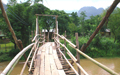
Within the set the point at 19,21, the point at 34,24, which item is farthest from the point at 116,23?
the point at 19,21

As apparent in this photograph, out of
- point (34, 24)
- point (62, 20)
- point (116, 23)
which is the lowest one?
point (34, 24)

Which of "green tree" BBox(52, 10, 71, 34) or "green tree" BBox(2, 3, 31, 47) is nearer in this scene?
"green tree" BBox(2, 3, 31, 47)

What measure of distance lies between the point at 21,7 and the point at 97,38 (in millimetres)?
8944

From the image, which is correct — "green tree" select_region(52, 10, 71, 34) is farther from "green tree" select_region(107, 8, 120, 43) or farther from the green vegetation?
"green tree" select_region(107, 8, 120, 43)

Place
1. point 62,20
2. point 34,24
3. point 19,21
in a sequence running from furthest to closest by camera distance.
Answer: point 62,20, point 34,24, point 19,21

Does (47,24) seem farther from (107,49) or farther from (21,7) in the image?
(107,49)

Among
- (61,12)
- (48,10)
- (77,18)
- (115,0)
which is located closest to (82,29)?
(77,18)

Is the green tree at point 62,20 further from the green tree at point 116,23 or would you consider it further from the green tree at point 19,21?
the green tree at point 116,23

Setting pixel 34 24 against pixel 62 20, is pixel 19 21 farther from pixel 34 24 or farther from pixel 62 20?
pixel 62 20

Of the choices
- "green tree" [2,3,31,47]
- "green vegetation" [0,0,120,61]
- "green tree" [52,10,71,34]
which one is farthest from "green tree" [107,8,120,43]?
"green tree" [2,3,31,47]

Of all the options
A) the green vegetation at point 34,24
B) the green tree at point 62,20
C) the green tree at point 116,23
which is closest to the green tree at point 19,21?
the green vegetation at point 34,24

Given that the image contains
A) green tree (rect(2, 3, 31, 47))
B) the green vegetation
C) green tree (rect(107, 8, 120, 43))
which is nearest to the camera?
green tree (rect(2, 3, 31, 47))

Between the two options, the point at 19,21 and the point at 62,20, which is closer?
the point at 19,21

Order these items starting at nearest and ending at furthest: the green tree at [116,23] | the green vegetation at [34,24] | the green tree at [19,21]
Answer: the green tree at [19,21], the green vegetation at [34,24], the green tree at [116,23]
